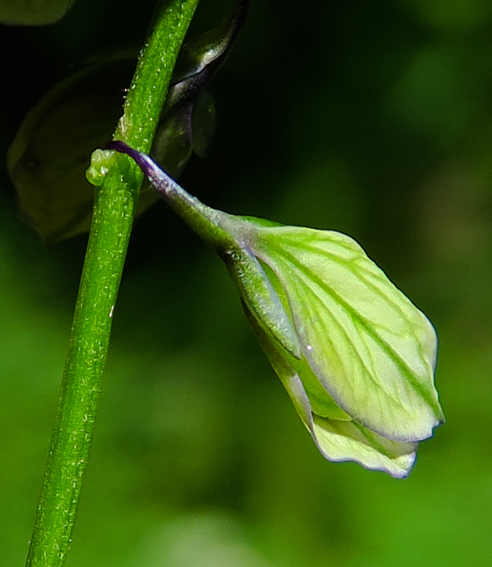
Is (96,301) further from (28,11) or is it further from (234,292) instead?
(234,292)

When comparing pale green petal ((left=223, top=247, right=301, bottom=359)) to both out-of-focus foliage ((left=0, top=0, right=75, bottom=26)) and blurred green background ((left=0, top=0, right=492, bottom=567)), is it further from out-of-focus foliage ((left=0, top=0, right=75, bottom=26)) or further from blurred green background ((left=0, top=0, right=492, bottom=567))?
blurred green background ((left=0, top=0, right=492, bottom=567))

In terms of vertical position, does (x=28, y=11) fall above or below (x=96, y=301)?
above

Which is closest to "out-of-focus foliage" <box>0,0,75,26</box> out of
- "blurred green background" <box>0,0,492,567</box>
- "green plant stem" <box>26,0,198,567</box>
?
"green plant stem" <box>26,0,198,567</box>


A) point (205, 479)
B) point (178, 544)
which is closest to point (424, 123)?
point (205, 479)

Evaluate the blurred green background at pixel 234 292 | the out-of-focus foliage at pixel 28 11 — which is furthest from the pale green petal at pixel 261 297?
the blurred green background at pixel 234 292

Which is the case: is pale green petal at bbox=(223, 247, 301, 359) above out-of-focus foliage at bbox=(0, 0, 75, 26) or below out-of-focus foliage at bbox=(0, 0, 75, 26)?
below

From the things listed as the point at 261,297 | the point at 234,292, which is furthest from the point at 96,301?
the point at 234,292

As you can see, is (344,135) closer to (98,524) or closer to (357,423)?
(98,524)

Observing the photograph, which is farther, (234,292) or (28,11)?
(234,292)
